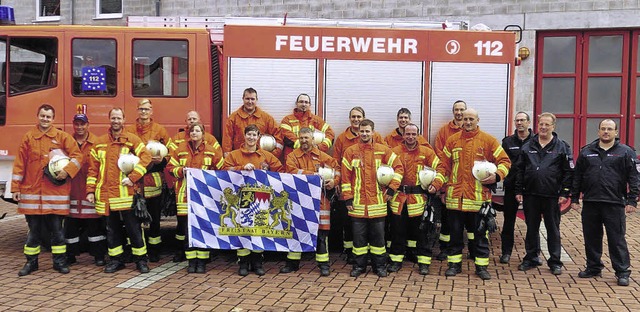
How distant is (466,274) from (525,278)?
0.60 metres

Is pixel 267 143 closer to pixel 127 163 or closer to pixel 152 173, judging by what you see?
pixel 152 173

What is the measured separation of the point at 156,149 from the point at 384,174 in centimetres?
243

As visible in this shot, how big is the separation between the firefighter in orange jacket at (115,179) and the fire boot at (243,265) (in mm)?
997

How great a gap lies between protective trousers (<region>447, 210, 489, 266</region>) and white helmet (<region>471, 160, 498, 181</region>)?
437mm

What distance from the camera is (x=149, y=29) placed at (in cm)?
675

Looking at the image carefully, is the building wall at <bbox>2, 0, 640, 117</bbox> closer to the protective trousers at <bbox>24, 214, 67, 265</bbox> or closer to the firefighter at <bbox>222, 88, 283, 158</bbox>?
the firefighter at <bbox>222, 88, 283, 158</bbox>

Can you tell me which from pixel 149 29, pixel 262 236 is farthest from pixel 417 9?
pixel 262 236

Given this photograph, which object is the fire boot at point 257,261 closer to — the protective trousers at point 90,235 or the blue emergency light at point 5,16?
the protective trousers at point 90,235

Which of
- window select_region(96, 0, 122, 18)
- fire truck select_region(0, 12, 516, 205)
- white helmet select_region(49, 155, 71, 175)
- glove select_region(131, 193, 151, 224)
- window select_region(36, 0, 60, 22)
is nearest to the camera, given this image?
white helmet select_region(49, 155, 71, 175)

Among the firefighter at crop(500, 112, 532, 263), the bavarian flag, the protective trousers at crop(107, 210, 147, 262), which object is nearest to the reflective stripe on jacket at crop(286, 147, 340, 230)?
the bavarian flag

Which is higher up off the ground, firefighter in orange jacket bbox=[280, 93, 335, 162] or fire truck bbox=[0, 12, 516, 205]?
fire truck bbox=[0, 12, 516, 205]

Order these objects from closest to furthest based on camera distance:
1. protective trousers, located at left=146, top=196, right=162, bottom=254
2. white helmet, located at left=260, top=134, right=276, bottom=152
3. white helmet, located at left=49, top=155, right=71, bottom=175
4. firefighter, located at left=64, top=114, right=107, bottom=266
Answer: white helmet, located at left=49, top=155, right=71, bottom=175, firefighter, located at left=64, top=114, right=107, bottom=266, white helmet, located at left=260, top=134, right=276, bottom=152, protective trousers, located at left=146, top=196, right=162, bottom=254

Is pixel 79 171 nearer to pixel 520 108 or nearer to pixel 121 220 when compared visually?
pixel 121 220

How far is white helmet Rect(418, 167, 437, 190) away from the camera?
5922 millimetres
